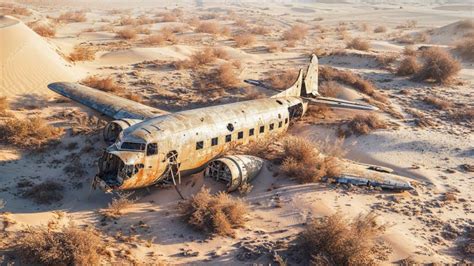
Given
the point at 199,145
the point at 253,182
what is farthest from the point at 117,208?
the point at 253,182


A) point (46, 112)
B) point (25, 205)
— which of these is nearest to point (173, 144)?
point (25, 205)

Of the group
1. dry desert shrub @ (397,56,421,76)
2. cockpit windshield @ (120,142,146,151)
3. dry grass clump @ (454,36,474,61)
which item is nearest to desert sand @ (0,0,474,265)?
dry desert shrub @ (397,56,421,76)

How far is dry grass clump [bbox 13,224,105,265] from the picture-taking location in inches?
424

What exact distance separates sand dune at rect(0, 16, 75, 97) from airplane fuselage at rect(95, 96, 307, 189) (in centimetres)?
1339

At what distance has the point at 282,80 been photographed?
30.1m

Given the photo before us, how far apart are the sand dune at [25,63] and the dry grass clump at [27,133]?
18.1 ft

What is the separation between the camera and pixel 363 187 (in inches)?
656

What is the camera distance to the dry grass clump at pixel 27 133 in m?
18.8

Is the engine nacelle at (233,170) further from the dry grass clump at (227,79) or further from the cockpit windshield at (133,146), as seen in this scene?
the dry grass clump at (227,79)

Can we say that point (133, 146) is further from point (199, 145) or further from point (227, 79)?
point (227, 79)

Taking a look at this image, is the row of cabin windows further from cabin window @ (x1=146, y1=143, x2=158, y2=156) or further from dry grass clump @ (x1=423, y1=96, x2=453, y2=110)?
dry grass clump @ (x1=423, y1=96, x2=453, y2=110)

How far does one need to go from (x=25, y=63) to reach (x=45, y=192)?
15391 millimetres

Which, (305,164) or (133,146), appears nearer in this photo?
(133,146)

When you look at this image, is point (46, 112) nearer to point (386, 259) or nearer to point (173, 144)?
point (173, 144)
